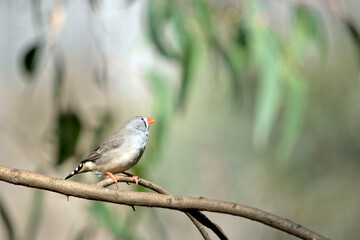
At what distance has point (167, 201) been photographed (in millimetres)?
926

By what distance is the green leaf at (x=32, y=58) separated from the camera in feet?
7.25

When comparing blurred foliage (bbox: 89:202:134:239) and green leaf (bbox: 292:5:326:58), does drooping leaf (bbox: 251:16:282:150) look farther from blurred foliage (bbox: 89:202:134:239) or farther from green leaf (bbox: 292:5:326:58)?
blurred foliage (bbox: 89:202:134:239)

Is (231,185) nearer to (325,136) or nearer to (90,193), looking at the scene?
(325,136)

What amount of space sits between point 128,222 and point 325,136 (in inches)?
85.2

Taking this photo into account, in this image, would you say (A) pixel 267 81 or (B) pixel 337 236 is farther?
(B) pixel 337 236

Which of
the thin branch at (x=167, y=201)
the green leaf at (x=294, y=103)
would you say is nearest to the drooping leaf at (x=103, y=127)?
the green leaf at (x=294, y=103)

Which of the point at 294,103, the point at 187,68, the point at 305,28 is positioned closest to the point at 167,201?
the point at 187,68

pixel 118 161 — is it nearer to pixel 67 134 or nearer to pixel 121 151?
pixel 121 151

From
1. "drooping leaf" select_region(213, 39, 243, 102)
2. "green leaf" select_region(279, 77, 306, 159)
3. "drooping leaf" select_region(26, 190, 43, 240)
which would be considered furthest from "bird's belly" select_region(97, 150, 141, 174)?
"green leaf" select_region(279, 77, 306, 159)

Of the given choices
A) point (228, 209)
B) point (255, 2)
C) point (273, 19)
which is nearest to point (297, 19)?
point (255, 2)

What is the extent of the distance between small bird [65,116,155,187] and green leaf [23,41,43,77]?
0.88 meters

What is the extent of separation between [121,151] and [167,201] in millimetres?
441

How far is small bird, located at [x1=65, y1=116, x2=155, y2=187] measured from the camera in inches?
52.4

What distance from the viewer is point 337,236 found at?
12.4 ft
